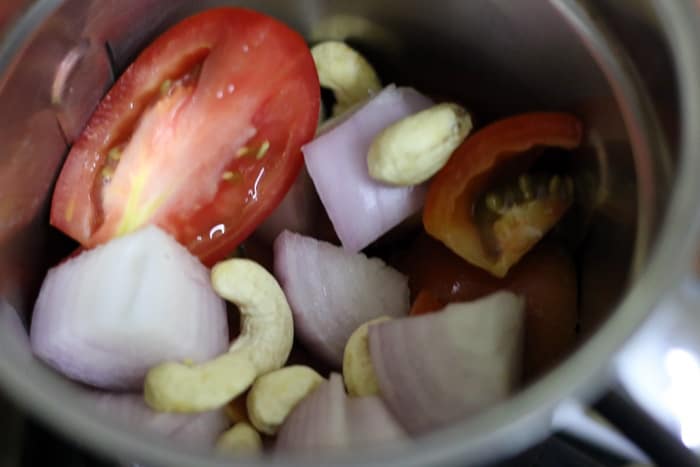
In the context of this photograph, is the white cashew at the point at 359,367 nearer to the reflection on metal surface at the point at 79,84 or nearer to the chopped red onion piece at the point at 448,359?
the chopped red onion piece at the point at 448,359

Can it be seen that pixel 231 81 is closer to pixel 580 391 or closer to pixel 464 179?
pixel 464 179

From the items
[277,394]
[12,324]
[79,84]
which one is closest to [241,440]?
[277,394]

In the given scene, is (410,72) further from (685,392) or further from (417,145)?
(685,392)

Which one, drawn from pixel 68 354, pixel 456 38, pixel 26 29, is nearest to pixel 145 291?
pixel 68 354

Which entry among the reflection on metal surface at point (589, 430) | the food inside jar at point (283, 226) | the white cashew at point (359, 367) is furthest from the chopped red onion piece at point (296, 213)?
the reflection on metal surface at point (589, 430)

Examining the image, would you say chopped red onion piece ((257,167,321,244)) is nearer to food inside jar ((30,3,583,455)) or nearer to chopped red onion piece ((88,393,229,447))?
food inside jar ((30,3,583,455))

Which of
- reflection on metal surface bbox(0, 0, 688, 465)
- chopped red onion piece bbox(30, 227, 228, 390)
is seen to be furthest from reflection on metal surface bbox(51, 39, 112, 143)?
chopped red onion piece bbox(30, 227, 228, 390)
